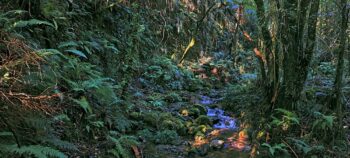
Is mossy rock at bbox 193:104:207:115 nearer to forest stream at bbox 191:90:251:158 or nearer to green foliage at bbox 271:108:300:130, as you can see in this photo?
forest stream at bbox 191:90:251:158

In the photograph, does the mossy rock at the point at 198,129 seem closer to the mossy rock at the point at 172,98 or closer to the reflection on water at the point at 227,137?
the reflection on water at the point at 227,137

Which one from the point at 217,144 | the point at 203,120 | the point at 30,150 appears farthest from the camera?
the point at 203,120

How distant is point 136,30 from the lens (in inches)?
439

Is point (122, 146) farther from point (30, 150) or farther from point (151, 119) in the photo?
point (30, 150)

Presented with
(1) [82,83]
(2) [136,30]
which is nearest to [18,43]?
(1) [82,83]

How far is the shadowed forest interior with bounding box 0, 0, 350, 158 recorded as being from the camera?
4.32 metres

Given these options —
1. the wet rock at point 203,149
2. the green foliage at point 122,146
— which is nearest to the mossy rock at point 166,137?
the wet rock at point 203,149

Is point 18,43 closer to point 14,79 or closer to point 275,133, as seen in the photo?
point 14,79

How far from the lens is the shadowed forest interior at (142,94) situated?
432 cm

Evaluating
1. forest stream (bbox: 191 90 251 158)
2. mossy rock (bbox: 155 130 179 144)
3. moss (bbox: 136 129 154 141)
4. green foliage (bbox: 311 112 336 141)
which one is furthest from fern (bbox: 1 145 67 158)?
green foliage (bbox: 311 112 336 141)

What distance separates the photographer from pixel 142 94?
374 inches

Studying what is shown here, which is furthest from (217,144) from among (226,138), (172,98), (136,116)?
(172,98)

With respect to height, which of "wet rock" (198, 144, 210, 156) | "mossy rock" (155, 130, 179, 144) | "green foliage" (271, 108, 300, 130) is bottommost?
"wet rock" (198, 144, 210, 156)

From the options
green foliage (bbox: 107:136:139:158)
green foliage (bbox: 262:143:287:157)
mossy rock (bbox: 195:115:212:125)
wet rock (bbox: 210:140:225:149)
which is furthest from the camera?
mossy rock (bbox: 195:115:212:125)
